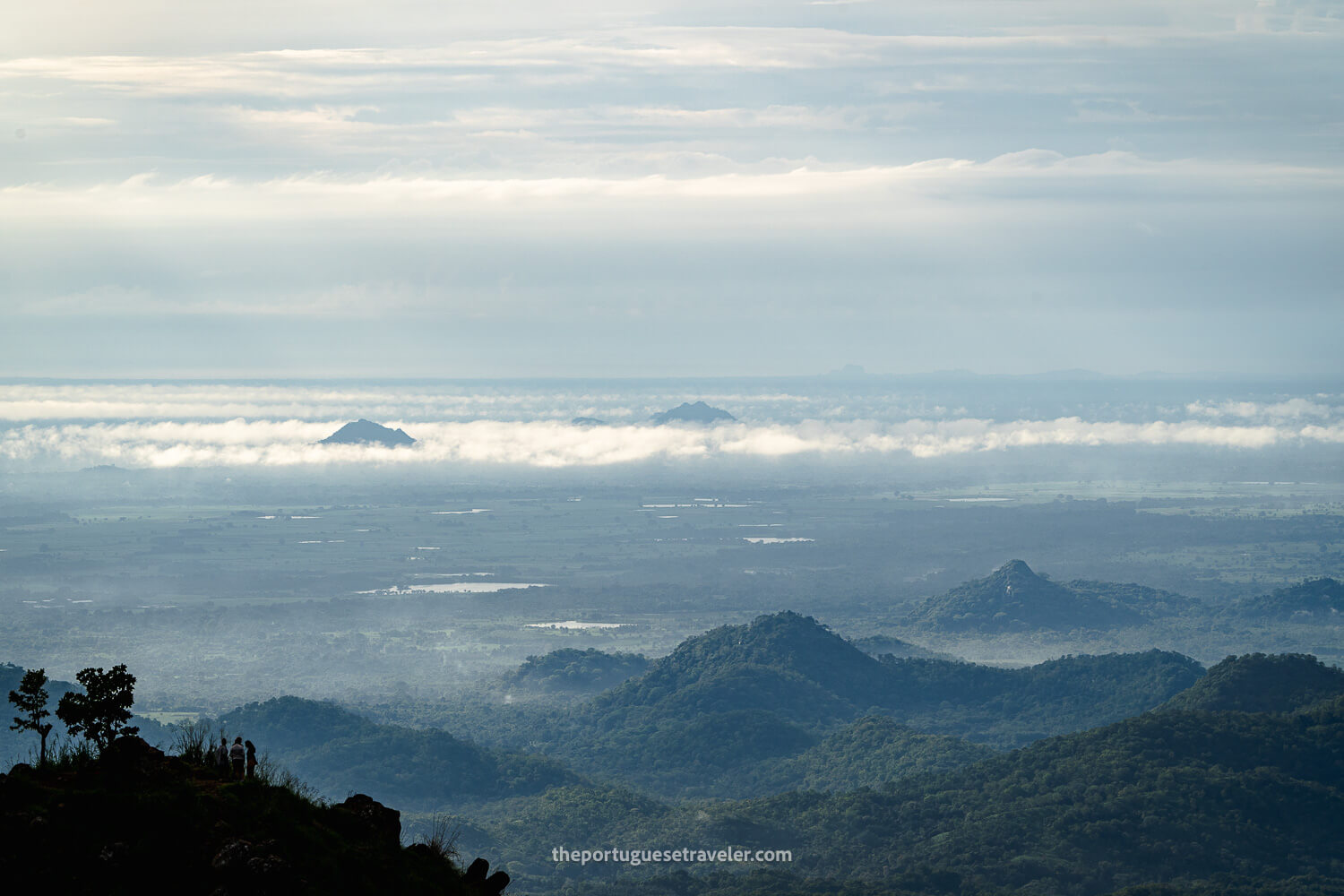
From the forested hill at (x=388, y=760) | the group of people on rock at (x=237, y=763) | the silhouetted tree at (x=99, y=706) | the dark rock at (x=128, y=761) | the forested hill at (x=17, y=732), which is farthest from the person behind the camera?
the forested hill at (x=388, y=760)

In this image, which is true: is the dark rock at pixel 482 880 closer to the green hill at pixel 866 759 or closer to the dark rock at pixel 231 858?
the dark rock at pixel 231 858

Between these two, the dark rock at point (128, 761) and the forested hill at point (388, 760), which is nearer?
the dark rock at point (128, 761)

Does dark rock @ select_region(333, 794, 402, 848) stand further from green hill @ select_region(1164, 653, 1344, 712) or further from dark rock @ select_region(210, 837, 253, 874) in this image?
green hill @ select_region(1164, 653, 1344, 712)

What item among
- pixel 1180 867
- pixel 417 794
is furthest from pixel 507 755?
pixel 1180 867

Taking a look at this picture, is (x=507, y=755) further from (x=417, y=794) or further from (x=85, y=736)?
(x=85, y=736)

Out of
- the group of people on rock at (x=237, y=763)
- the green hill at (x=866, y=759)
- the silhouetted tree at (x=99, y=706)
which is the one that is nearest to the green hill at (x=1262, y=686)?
the green hill at (x=866, y=759)

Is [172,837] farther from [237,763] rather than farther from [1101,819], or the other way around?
[1101,819]

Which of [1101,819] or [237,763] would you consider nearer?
[237,763]

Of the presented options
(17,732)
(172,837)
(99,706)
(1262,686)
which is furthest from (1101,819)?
(17,732)

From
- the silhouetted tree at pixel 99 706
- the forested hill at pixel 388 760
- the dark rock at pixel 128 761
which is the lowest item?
the forested hill at pixel 388 760
